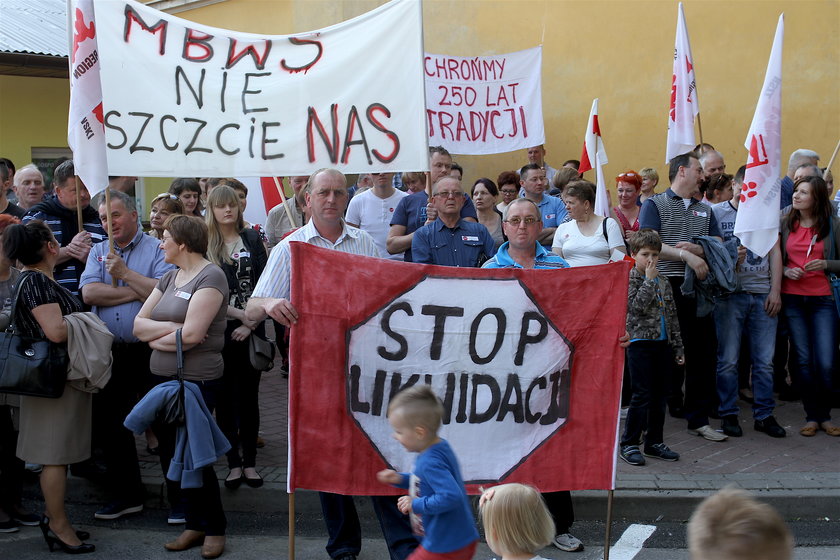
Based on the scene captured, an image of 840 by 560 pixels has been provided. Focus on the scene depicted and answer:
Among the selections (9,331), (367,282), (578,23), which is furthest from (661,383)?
(578,23)

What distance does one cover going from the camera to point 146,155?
5.97 metres

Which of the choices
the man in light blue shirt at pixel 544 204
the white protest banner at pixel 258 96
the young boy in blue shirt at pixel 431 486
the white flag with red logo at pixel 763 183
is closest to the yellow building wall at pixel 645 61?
the man in light blue shirt at pixel 544 204

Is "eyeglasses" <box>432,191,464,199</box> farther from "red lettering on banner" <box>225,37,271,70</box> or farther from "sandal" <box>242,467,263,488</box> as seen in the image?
"sandal" <box>242,467,263,488</box>

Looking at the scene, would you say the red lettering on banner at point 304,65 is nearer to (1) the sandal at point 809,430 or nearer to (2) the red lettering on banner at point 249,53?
(2) the red lettering on banner at point 249,53

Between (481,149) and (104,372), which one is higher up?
(481,149)

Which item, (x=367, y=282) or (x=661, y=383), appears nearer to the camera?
(x=367, y=282)

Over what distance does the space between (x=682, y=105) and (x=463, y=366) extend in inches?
199

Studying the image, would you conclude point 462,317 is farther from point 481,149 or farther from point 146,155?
point 481,149

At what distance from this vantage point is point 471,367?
4.52m

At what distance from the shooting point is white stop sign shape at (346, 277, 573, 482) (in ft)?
14.6

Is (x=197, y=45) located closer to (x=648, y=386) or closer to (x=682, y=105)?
(x=648, y=386)

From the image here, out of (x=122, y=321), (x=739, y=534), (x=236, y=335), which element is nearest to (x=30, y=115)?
(x=122, y=321)

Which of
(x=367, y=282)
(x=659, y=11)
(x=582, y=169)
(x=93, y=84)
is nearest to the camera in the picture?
(x=367, y=282)

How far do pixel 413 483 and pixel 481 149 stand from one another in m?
7.45
